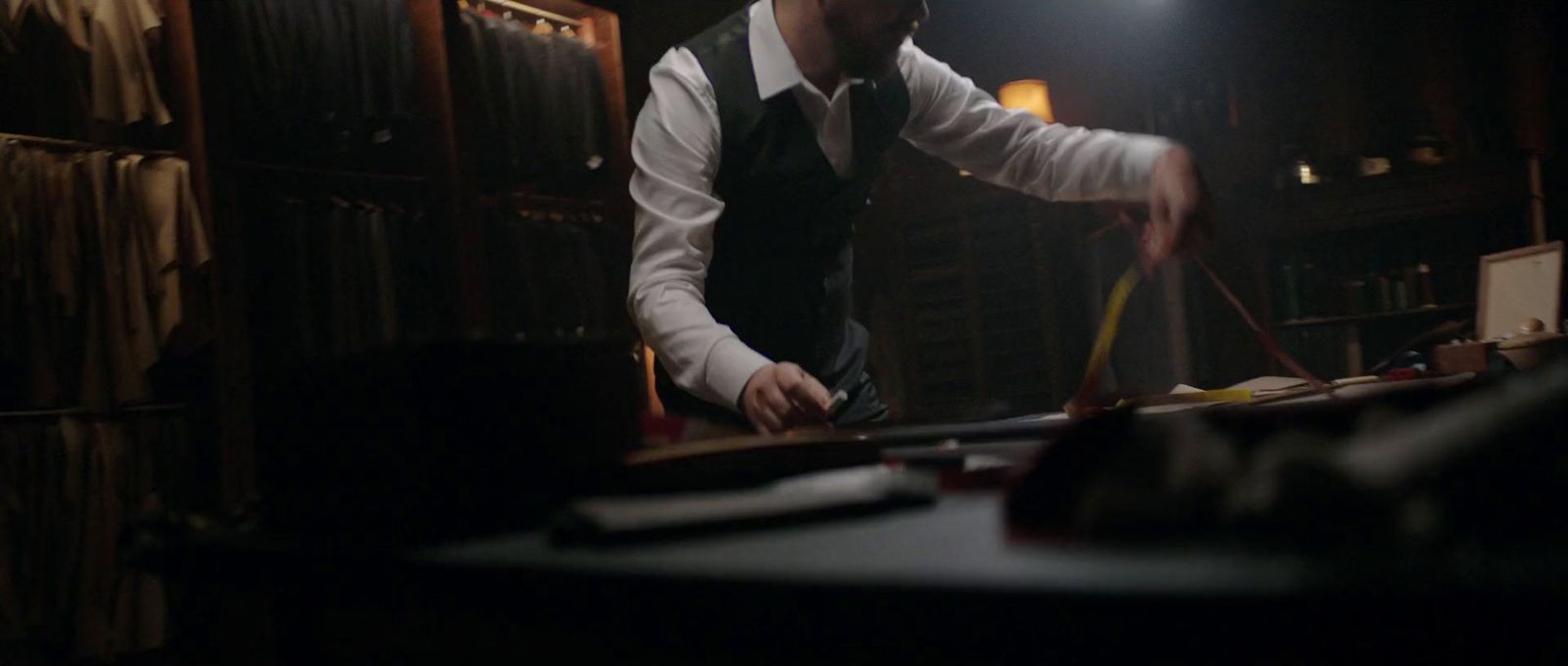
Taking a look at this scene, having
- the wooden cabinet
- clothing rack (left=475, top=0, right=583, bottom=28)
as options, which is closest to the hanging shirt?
clothing rack (left=475, top=0, right=583, bottom=28)

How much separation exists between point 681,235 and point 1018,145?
81 centimetres

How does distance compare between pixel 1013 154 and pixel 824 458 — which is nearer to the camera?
pixel 824 458

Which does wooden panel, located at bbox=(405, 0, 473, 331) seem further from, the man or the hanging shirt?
the man

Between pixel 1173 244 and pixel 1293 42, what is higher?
pixel 1293 42

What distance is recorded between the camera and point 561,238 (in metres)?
4.58

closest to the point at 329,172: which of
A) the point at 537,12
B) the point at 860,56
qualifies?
the point at 537,12

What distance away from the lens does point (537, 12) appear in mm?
4906

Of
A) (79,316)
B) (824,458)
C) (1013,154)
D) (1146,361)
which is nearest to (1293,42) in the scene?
(1146,361)

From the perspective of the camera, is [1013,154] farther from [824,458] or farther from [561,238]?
[561,238]

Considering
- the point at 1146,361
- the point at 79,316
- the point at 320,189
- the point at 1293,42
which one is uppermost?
the point at 1293,42

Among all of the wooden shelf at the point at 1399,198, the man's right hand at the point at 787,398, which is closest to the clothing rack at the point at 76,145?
the man's right hand at the point at 787,398

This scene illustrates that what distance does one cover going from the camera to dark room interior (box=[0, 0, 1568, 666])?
43 cm

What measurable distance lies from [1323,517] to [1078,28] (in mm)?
6312

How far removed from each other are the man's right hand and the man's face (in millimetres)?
753
